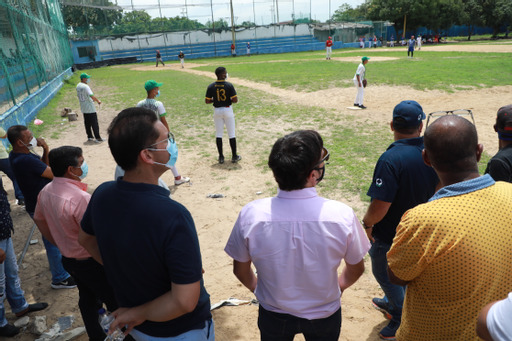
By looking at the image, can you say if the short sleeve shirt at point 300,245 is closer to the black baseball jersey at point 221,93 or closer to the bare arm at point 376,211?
the bare arm at point 376,211

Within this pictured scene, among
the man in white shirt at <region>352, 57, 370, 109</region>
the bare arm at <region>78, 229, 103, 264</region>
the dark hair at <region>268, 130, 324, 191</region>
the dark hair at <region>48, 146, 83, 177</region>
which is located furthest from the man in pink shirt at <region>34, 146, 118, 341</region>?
the man in white shirt at <region>352, 57, 370, 109</region>

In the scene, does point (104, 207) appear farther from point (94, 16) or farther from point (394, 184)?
point (94, 16)

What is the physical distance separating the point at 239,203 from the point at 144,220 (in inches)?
180

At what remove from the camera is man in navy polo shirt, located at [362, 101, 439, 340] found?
9.20 feet

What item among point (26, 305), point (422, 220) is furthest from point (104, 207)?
point (26, 305)

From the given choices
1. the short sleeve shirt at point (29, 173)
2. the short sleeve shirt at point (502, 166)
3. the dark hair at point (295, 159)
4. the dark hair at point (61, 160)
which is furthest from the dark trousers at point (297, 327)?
the short sleeve shirt at point (29, 173)

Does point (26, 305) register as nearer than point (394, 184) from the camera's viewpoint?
No

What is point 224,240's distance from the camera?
5.14 meters

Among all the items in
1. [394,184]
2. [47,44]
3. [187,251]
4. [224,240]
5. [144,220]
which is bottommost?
[224,240]

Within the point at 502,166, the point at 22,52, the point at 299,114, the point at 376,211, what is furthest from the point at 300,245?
the point at 22,52

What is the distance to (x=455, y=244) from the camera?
1.60m

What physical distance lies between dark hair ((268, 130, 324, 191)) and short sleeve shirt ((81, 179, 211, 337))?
1.86 feet

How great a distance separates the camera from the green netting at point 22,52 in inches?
451

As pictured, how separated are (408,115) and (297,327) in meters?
1.95
